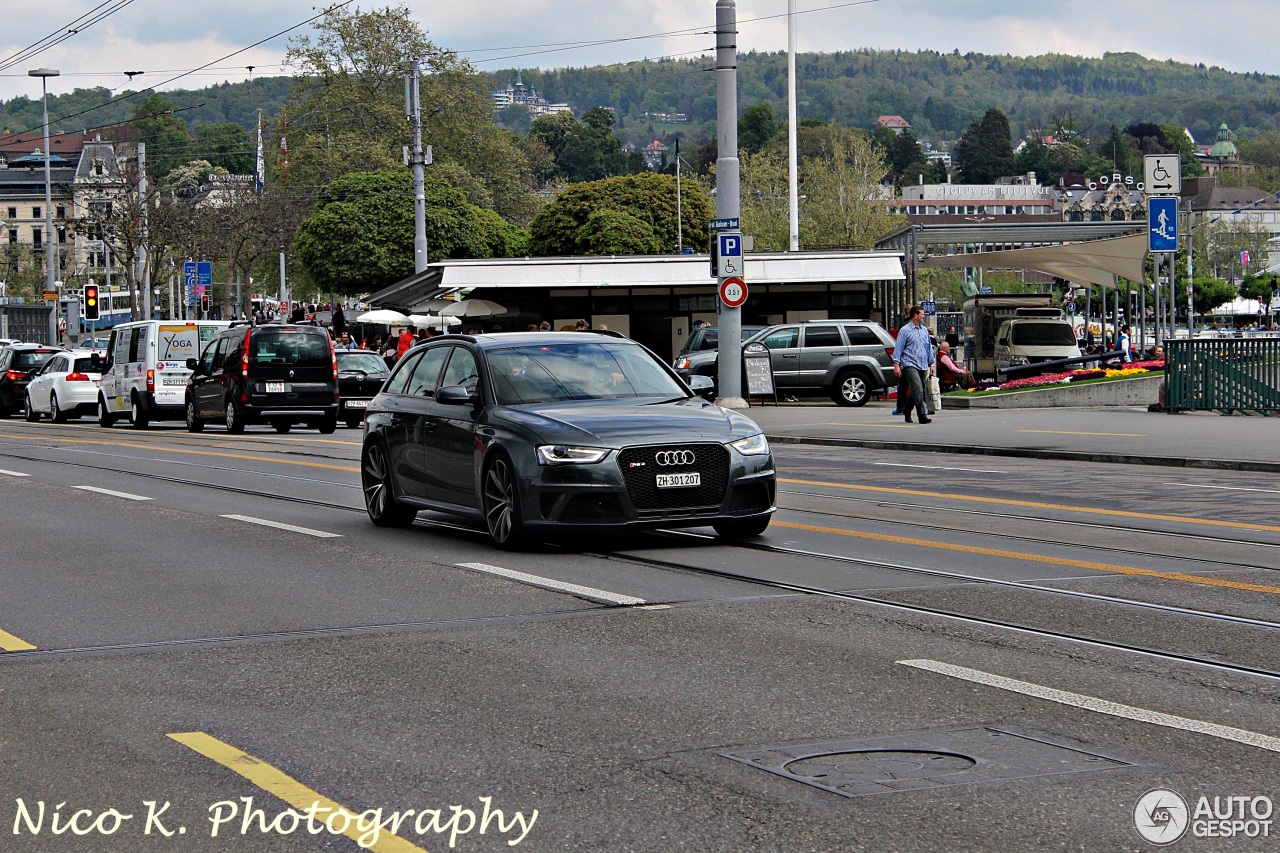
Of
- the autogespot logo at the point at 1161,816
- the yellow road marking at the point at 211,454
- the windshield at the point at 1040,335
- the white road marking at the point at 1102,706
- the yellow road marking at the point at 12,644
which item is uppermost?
the windshield at the point at 1040,335

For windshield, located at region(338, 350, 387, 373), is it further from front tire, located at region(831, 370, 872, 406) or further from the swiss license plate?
the swiss license plate

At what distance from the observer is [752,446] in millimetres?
11836

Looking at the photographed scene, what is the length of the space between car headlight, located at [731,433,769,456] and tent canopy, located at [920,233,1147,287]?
1219 inches

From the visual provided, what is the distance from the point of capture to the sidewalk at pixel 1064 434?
66.4 feet

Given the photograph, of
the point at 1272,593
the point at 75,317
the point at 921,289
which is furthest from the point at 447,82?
the point at 1272,593

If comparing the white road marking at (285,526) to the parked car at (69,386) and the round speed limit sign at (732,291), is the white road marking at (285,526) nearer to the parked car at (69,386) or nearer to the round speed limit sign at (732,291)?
the round speed limit sign at (732,291)

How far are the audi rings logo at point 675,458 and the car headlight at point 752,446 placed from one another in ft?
1.13

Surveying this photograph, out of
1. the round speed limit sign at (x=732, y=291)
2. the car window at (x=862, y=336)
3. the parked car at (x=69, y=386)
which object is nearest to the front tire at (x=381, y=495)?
the round speed limit sign at (x=732, y=291)

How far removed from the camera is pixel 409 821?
512 cm

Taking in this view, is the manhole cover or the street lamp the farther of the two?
the street lamp

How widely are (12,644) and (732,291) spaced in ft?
72.5

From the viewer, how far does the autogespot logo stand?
484 centimetres

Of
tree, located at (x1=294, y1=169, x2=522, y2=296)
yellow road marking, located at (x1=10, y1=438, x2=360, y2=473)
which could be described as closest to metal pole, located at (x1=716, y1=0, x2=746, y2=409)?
yellow road marking, located at (x1=10, y1=438, x2=360, y2=473)

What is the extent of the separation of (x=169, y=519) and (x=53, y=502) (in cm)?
270
